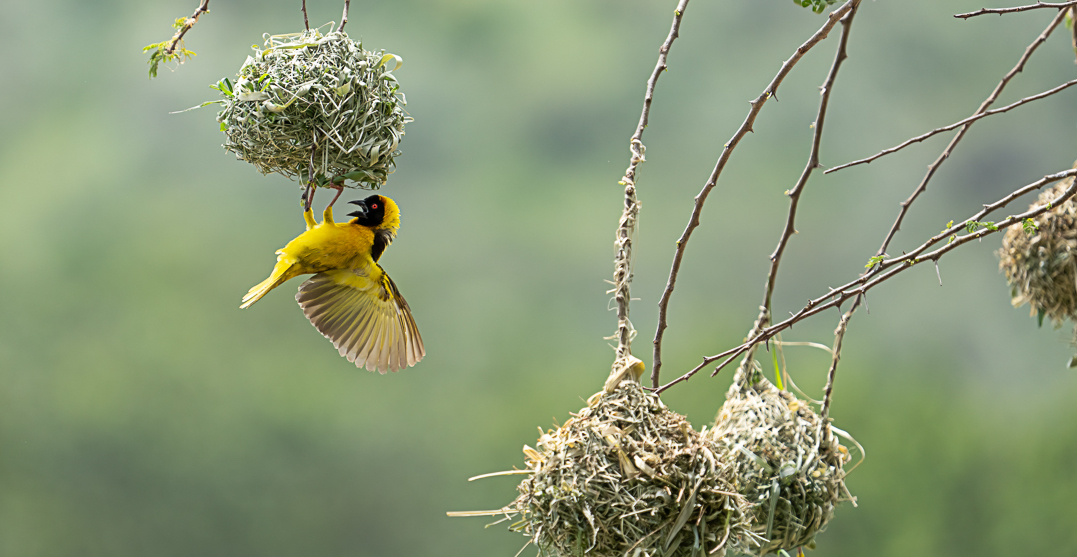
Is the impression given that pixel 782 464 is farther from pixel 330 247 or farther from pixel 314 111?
pixel 314 111

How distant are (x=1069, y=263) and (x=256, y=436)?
3.73m

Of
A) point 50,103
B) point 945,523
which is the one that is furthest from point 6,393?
point 945,523

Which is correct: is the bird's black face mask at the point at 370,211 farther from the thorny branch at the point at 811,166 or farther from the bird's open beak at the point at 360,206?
the thorny branch at the point at 811,166

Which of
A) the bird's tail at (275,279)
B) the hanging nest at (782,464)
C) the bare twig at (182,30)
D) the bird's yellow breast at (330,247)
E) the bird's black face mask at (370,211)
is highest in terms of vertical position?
the bare twig at (182,30)

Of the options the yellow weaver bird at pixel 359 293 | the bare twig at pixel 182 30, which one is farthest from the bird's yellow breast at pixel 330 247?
the bare twig at pixel 182 30

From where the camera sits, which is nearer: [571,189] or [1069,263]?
[1069,263]

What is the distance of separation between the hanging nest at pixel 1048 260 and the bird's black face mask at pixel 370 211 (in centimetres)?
148

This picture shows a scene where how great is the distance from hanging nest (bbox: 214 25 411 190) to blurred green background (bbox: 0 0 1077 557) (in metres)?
3.07

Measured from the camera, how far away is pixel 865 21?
4.39m

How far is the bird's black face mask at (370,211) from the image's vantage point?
1.58 m

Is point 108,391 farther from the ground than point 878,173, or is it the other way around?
point 878,173

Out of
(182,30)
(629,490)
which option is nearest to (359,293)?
Answer: (182,30)

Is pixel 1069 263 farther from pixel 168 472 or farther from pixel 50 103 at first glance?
pixel 50 103

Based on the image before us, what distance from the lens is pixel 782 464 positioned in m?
1.49
